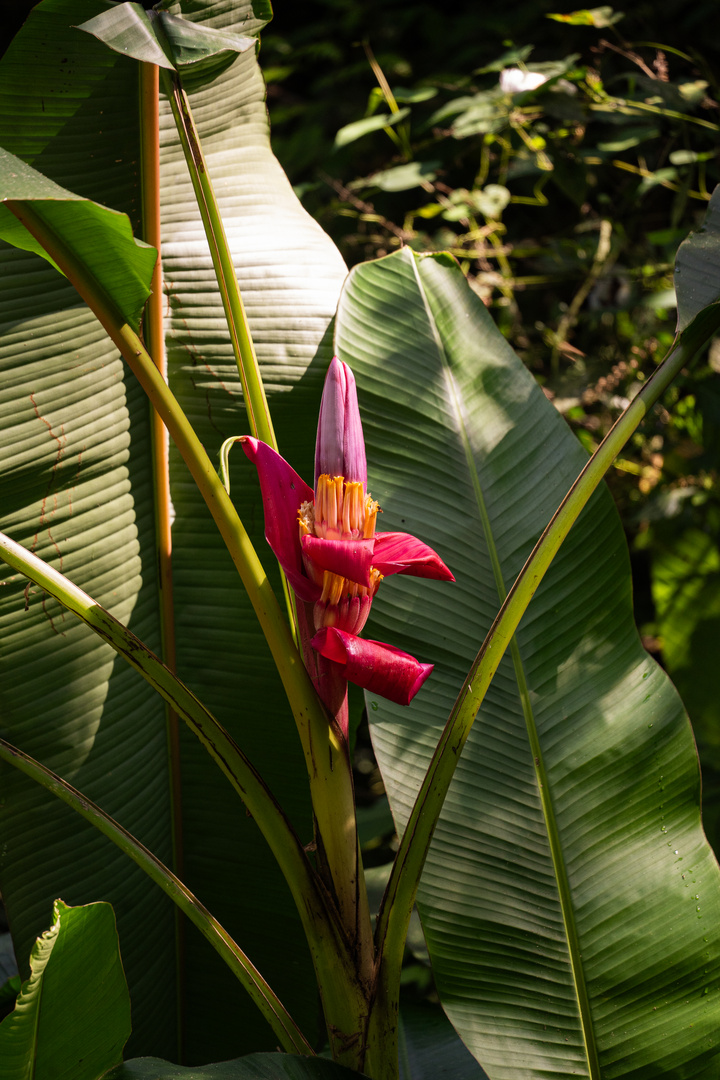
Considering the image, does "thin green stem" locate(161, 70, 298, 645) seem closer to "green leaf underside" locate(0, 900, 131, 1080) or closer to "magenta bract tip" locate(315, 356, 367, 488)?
"magenta bract tip" locate(315, 356, 367, 488)

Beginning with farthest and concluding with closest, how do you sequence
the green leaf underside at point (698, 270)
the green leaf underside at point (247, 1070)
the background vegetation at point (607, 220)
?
1. the background vegetation at point (607, 220)
2. the green leaf underside at point (698, 270)
3. the green leaf underside at point (247, 1070)

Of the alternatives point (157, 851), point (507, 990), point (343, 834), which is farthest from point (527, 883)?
point (157, 851)

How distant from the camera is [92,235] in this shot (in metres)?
0.47

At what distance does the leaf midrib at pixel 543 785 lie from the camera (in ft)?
1.94

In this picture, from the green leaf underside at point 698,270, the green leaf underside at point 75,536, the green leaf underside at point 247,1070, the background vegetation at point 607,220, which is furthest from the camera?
the background vegetation at point 607,220

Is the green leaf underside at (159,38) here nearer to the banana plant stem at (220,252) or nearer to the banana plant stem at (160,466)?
the banana plant stem at (220,252)

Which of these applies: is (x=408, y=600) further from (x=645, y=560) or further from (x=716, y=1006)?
(x=645, y=560)

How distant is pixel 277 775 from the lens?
740 millimetres

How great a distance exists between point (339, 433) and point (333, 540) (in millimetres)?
77

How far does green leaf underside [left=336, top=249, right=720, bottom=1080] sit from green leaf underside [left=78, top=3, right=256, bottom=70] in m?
0.30

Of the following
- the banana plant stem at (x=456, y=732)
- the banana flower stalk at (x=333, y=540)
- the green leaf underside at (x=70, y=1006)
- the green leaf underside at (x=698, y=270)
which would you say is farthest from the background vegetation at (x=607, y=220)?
the green leaf underside at (x=70, y=1006)

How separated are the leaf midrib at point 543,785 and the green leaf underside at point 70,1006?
347mm

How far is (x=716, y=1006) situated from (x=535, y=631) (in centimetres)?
33

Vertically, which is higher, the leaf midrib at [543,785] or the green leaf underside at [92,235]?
the green leaf underside at [92,235]
